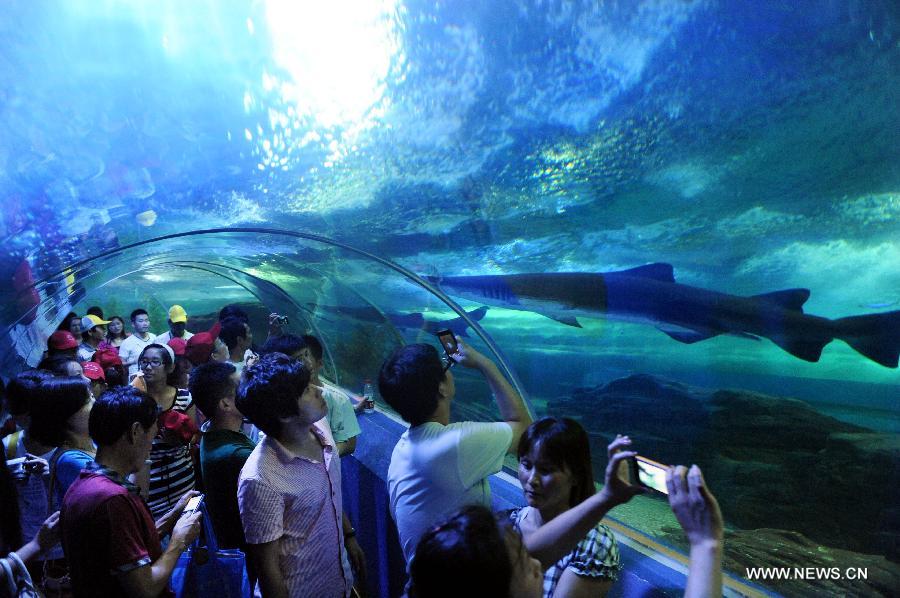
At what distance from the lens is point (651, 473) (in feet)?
4.19

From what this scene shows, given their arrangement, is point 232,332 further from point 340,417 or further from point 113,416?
point 113,416

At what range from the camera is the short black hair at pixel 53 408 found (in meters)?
2.54

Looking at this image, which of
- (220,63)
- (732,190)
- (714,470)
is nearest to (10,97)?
(220,63)

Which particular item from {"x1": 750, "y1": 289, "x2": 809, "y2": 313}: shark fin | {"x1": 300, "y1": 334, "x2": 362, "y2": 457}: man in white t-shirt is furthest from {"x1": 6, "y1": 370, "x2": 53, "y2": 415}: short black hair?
{"x1": 750, "y1": 289, "x2": 809, "y2": 313}: shark fin

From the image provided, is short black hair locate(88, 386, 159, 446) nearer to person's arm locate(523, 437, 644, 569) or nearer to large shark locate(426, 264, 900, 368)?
person's arm locate(523, 437, 644, 569)

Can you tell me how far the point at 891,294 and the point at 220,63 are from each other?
5.13 meters

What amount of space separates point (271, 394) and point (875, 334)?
3.67m

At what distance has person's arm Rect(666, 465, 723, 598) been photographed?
1.13m

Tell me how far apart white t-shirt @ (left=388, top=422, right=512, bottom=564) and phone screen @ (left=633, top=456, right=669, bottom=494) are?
92cm

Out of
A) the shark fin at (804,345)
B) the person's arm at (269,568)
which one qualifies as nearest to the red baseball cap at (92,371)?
the person's arm at (269,568)

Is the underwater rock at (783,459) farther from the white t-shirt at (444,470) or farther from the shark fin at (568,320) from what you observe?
the white t-shirt at (444,470)

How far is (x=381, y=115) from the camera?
11.7ft

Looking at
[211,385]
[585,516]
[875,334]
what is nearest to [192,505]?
[211,385]

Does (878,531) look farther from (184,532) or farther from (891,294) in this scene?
(184,532)
